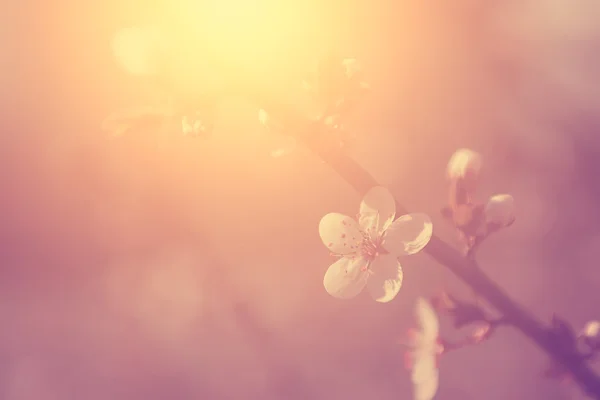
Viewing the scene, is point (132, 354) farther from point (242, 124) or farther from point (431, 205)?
point (431, 205)

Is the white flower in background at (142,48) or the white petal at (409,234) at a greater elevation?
the white flower in background at (142,48)

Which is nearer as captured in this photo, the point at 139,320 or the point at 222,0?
the point at 222,0

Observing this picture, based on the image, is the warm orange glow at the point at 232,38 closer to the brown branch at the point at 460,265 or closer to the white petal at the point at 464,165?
the brown branch at the point at 460,265

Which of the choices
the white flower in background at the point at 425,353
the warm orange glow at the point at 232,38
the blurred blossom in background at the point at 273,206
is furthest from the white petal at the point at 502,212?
the blurred blossom in background at the point at 273,206

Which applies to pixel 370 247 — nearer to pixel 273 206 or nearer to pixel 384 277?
pixel 384 277

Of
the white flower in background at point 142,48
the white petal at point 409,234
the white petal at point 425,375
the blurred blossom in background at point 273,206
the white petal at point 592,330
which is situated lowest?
the blurred blossom in background at point 273,206

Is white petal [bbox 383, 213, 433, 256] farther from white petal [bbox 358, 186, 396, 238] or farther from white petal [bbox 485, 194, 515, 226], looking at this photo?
white petal [bbox 485, 194, 515, 226]

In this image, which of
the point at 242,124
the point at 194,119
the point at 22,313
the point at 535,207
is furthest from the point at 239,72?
Answer: the point at 22,313
